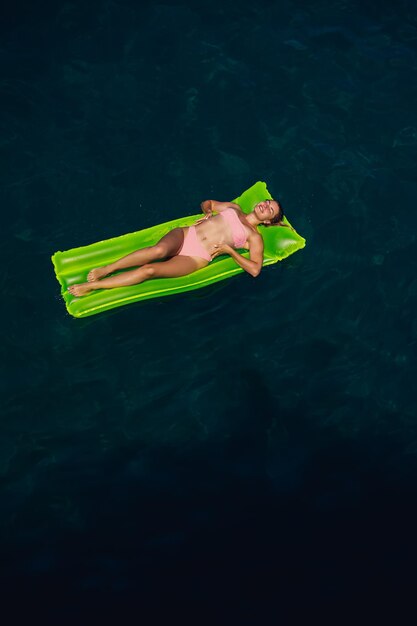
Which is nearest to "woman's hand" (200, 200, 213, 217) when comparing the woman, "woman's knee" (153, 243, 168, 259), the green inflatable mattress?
the woman

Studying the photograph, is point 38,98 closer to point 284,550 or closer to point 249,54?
point 249,54

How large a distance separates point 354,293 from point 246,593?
139 inches

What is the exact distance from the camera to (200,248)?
337 inches

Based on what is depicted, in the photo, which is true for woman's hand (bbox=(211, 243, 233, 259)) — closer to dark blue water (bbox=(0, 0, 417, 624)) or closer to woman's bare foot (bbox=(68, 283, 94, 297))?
dark blue water (bbox=(0, 0, 417, 624))

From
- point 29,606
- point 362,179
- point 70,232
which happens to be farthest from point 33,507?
point 362,179

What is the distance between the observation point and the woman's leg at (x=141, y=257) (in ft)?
27.1

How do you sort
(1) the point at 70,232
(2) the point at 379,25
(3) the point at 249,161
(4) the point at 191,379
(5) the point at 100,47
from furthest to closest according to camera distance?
(2) the point at 379,25, (5) the point at 100,47, (3) the point at 249,161, (1) the point at 70,232, (4) the point at 191,379

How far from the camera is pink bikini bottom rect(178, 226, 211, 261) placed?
8.54 m

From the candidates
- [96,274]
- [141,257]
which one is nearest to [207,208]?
[141,257]

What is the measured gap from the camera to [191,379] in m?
8.24

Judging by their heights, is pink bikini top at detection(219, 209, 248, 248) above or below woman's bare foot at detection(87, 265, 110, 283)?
above

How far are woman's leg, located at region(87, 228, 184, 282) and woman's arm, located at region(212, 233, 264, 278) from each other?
50cm

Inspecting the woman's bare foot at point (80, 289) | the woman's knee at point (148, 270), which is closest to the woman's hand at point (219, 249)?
the woman's knee at point (148, 270)

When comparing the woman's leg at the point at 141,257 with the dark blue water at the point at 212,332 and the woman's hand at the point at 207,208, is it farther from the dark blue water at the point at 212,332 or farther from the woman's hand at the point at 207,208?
the woman's hand at the point at 207,208
